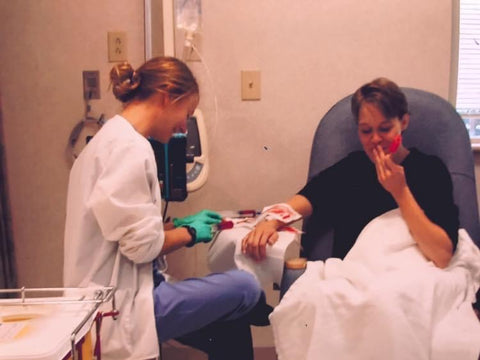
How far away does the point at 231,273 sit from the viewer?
1246 mm

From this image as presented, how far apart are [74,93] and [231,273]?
1.11 m

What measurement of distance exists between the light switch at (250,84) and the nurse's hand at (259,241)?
66cm

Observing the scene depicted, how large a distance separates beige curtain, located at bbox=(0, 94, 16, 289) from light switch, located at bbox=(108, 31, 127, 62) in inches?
20.9

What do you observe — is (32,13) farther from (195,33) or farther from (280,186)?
(280,186)

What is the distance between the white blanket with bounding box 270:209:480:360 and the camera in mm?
1027

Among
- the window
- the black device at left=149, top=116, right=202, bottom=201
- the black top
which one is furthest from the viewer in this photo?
the window

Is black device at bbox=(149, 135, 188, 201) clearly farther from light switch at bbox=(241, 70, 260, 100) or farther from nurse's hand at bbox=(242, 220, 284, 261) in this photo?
light switch at bbox=(241, 70, 260, 100)

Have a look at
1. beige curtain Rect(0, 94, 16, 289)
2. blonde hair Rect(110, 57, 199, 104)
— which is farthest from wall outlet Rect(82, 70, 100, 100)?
A: blonde hair Rect(110, 57, 199, 104)

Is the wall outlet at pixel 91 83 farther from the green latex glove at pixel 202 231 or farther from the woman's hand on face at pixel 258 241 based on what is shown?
the woman's hand on face at pixel 258 241

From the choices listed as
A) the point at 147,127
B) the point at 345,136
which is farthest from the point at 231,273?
the point at 345,136

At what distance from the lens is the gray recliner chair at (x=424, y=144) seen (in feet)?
4.74

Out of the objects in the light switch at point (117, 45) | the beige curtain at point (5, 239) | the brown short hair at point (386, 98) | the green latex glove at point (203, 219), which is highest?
the light switch at point (117, 45)

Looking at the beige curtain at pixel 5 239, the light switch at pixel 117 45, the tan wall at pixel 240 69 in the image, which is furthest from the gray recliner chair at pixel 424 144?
the beige curtain at pixel 5 239

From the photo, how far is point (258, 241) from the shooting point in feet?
4.35
